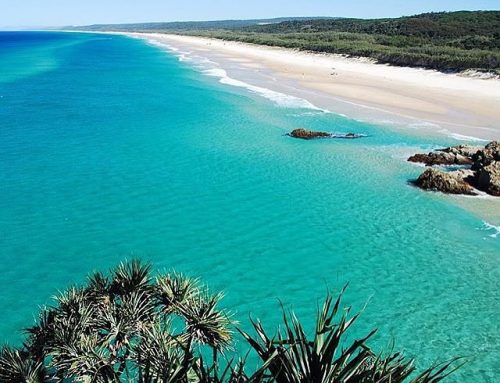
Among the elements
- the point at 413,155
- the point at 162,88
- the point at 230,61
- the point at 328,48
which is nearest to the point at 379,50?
the point at 328,48

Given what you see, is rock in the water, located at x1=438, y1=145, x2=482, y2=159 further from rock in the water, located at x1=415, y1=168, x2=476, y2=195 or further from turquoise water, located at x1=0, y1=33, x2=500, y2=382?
rock in the water, located at x1=415, y1=168, x2=476, y2=195

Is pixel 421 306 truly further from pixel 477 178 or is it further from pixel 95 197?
pixel 95 197

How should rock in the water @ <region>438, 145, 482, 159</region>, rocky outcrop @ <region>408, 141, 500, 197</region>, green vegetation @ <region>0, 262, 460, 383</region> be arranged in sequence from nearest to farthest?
green vegetation @ <region>0, 262, 460, 383</region>, rocky outcrop @ <region>408, 141, 500, 197</region>, rock in the water @ <region>438, 145, 482, 159</region>

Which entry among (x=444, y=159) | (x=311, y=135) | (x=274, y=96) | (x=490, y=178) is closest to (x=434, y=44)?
(x=274, y=96)

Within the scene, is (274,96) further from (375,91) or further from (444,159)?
(444,159)

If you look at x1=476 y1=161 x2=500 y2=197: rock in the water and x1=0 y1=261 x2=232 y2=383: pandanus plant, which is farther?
x1=476 y1=161 x2=500 y2=197: rock in the water

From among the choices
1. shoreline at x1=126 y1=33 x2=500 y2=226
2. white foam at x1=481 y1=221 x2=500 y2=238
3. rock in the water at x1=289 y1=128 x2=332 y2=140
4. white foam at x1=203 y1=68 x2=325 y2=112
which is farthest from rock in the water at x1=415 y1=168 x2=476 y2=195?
white foam at x1=203 y1=68 x2=325 y2=112
